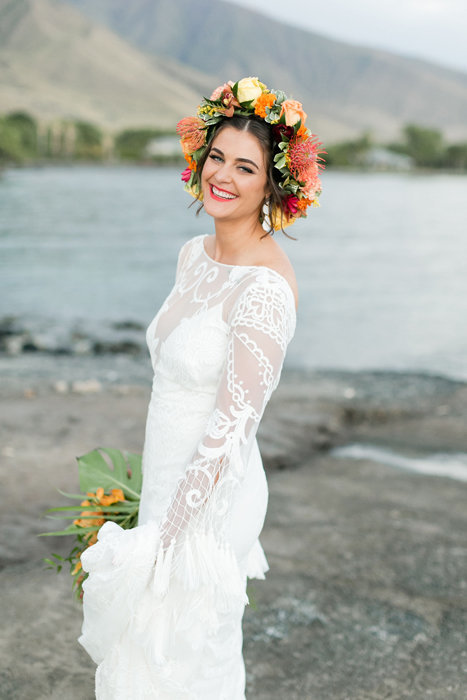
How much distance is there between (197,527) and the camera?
2398 millimetres

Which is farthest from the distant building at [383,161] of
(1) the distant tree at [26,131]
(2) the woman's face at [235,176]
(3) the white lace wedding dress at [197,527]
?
(3) the white lace wedding dress at [197,527]

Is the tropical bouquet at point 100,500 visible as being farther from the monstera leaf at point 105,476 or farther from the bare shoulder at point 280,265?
the bare shoulder at point 280,265

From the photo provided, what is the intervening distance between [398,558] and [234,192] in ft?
11.4

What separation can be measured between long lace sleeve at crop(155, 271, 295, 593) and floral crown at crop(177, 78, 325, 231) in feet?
1.72

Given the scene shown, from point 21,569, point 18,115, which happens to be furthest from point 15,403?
point 18,115

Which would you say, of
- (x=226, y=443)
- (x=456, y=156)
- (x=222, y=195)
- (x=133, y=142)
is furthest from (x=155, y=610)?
(x=133, y=142)

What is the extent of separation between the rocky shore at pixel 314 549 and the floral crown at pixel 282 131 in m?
1.70

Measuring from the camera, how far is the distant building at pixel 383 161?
156 metres

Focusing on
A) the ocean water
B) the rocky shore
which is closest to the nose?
the rocky shore

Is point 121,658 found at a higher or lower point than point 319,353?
higher

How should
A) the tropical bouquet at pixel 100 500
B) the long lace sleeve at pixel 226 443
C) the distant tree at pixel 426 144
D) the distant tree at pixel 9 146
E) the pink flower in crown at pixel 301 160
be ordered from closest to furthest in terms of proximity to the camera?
the long lace sleeve at pixel 226 443, the pink flower in crown at pixel 301 160, the tropical bouquet at pixel 100 500, the distant tree at pixel 9 146, the distant tree at pixel 426 144

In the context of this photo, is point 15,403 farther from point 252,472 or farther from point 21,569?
point 252,472

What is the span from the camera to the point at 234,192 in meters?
2.67

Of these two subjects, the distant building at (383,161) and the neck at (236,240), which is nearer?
the neck at (236,240)
